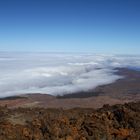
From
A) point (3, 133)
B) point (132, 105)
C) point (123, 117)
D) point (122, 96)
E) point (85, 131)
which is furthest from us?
point (122, 96)

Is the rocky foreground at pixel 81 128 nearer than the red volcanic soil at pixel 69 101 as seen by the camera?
Yes

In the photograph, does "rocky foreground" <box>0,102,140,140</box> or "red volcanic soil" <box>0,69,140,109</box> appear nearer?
"rocky foreground" <box>0,102,140,140</box>

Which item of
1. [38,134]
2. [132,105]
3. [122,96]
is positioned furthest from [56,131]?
[122,96]

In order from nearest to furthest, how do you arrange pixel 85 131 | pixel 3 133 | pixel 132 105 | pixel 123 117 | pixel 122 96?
pixel 3 133, pixel 85 131, pixel 123 117, pixel 132 105, pixel 122 96

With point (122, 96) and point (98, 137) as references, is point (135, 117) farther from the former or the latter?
point (122, 96)

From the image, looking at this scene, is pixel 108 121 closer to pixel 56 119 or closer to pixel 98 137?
pixel 98 137

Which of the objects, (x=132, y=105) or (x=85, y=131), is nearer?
(x=85, y=131)

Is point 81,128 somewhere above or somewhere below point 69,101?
below

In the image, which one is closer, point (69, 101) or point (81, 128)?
point (81, 128)

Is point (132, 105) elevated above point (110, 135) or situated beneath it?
elevated above
